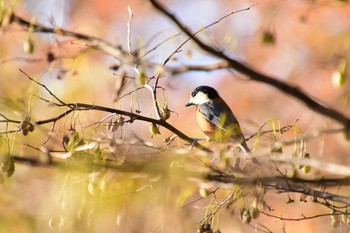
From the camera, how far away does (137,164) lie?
1.61 m

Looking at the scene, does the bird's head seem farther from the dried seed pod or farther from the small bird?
the dried seed pod

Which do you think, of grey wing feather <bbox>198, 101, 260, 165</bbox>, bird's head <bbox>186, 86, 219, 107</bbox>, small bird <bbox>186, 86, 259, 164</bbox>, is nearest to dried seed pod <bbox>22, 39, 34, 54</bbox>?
small bird <bbox>186, 86, 259, 164</bbox>

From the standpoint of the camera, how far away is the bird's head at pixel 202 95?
5.64 metres

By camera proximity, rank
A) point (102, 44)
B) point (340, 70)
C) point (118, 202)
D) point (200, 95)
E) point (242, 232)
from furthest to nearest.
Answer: point (242, 232) < point (200, 95) < point (118, 202) < point (340, 70) < point (102, 44)

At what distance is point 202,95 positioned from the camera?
225 inches

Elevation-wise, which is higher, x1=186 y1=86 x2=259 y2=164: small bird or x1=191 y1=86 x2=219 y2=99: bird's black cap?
x1=191 y1=86 x2=219 y2=99: bird's black cap

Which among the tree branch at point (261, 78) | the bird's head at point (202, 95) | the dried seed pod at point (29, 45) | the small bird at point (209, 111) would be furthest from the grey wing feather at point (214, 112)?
the tree branch at point (261, 78)

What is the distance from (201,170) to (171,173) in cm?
34

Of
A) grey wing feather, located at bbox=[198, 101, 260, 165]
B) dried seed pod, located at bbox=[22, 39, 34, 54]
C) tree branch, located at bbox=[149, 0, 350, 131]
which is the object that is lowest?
tree branch, located at bbox=[149, 0, 350, 131]

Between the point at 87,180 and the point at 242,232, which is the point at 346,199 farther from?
the point at 242,232

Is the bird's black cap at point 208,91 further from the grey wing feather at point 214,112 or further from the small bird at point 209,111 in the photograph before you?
the grey wing feather at point 214,112

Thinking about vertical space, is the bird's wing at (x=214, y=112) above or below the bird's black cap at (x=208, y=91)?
below

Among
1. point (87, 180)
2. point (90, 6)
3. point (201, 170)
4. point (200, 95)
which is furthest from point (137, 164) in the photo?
point (90, 6)

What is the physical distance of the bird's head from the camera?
5645 millimetres
